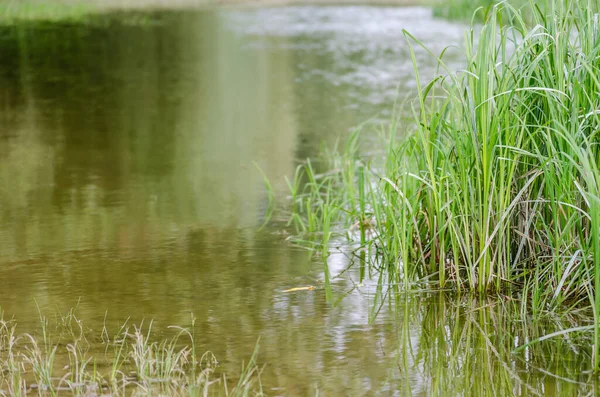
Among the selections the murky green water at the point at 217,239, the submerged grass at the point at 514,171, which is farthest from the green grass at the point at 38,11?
the submerged grass at the point at 514,171

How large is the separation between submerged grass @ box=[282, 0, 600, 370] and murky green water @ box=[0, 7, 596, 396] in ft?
0.58

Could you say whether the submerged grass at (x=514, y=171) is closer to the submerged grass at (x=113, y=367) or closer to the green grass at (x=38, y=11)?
the submerged grass at (x=113, y=367)

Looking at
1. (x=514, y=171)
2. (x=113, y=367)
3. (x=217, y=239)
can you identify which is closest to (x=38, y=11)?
(x=217, y=239)

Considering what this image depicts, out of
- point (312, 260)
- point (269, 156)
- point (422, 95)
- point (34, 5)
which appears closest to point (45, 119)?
point (269, 156)

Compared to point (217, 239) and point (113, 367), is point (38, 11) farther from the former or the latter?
point (113, 367)

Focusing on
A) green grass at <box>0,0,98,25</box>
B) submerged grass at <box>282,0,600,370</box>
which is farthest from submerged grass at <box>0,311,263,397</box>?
green grass at <box>0,0,98,25</box>

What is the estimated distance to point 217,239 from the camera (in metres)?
4.06

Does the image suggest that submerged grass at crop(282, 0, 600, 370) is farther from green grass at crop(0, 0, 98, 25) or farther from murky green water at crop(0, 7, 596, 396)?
green grass at crop(0, 0, 98, 25)

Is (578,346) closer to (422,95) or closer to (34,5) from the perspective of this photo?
(422,95)

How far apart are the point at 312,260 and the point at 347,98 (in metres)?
5.34

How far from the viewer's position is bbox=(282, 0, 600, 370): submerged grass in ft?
9.77

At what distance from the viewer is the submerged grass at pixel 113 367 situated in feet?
7.91

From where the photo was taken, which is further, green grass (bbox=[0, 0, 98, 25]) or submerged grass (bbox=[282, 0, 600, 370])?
green grass (bbox=[0, 0, 98, 25])

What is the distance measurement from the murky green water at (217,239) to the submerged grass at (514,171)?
18 cm
